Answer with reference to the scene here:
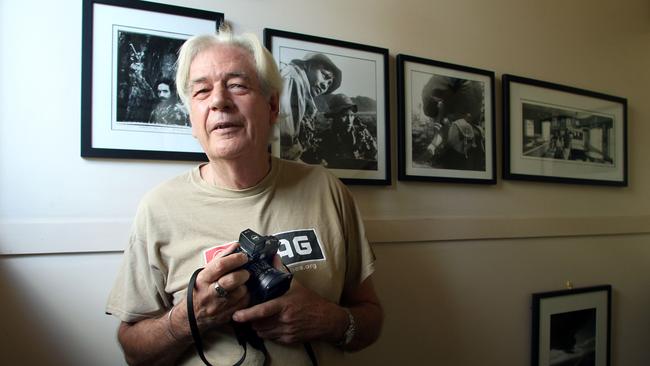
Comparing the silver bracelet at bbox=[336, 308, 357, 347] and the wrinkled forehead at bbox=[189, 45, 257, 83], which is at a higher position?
the wrinkled forehead at bbox=[189, 45, 257, 83]

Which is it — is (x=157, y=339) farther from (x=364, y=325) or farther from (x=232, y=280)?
(x=364, y=325)

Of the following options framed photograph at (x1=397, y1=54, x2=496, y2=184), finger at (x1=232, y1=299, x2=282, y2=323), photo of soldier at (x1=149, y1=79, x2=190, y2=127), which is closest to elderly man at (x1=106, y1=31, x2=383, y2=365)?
finger at (x1=232, y1=299, x2=282, y2=323)

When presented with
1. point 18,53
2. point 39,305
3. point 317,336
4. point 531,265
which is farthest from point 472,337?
point 18,53

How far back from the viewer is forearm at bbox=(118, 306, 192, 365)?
2.42 ft

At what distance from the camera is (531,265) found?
60.1 inches

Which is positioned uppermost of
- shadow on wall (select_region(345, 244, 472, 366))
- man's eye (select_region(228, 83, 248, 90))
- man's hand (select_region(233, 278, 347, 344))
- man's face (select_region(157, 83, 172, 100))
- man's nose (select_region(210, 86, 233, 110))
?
man's face (select_region(157, 83, 172, 100))

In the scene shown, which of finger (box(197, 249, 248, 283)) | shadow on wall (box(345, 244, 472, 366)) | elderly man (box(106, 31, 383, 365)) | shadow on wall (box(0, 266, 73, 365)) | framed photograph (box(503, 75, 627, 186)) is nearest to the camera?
finger (box(197, 249, 248, 283))

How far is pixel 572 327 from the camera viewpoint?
1.58 metres

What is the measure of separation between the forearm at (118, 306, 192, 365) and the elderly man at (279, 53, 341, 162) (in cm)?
56

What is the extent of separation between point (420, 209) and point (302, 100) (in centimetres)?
58

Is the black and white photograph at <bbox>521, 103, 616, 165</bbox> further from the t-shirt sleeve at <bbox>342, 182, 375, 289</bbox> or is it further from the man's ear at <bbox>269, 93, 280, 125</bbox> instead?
the man's ear at <bbox>269, 93, 280, 125</bbox>

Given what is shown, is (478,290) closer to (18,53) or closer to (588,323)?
(588,323)

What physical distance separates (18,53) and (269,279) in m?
0.85

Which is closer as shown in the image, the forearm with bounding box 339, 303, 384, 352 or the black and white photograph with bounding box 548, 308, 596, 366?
the forearm with bounding box 339, 303, 384, 352
